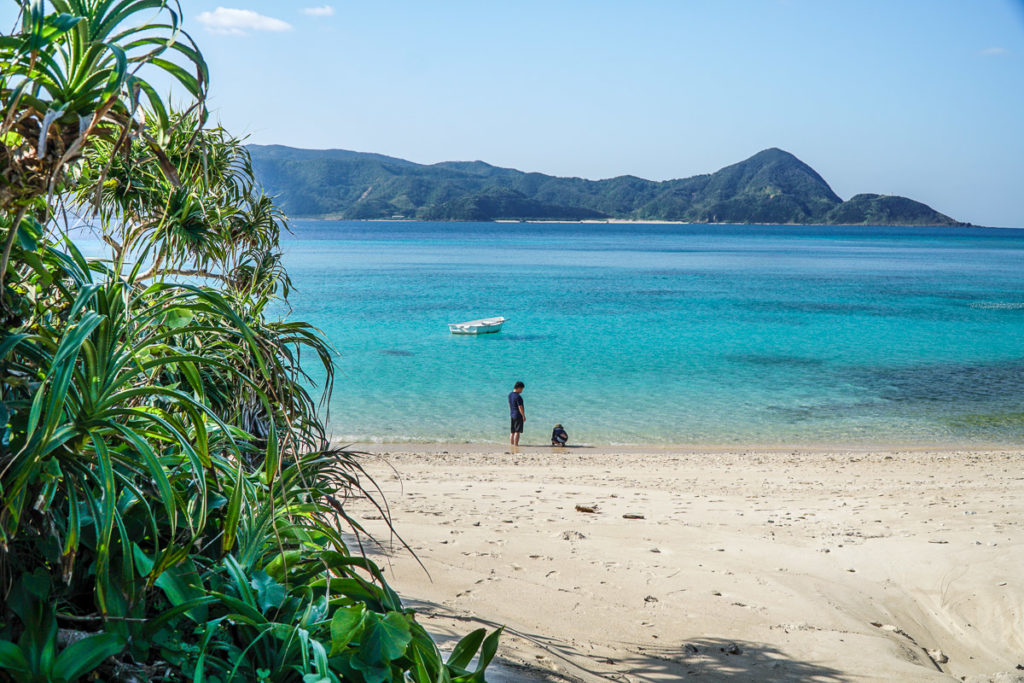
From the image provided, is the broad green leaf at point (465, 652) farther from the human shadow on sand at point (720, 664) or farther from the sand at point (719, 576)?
the human shadow on sand at point (720, 664)

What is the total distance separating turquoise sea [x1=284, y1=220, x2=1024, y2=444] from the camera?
1617 cm

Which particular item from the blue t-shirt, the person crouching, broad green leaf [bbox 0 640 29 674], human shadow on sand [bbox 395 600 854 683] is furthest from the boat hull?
broad green leaf [bbox 0 640 29 674]

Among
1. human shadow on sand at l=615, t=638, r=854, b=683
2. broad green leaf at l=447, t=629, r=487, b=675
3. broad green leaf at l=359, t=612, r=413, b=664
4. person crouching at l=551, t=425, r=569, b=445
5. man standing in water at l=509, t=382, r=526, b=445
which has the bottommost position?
person crouching at l=551, t=425, r=569, b=445

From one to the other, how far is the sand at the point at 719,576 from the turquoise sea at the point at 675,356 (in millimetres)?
2084

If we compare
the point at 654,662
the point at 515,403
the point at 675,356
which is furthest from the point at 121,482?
the point at 675,356

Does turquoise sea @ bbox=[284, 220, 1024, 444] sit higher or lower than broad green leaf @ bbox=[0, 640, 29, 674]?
lower

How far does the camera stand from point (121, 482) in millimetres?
2244

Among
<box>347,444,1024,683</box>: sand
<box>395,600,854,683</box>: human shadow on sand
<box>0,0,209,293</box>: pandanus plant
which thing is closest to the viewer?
<box>0,0,209,293</box>: pandanus plant

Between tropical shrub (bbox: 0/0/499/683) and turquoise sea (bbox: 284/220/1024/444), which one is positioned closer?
tropical shrub (bbox: 0/0/499/683)

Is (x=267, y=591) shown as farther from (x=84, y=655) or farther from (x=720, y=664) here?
(x=720, y=664)

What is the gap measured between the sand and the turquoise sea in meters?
2.08

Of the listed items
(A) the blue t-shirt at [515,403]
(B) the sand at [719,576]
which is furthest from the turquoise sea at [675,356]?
(B) the sand at [719,576]

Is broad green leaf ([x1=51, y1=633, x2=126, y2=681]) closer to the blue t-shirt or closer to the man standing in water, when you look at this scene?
the man standing in water

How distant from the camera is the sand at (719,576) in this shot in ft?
13.5
